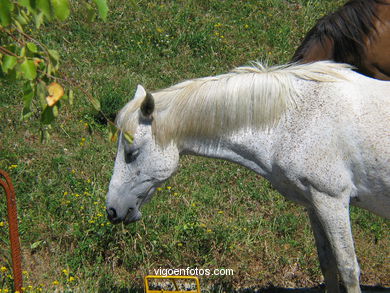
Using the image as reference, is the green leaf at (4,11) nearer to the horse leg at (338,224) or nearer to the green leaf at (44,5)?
the green leaf at (44,5)

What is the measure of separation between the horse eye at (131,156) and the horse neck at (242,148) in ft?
0.99

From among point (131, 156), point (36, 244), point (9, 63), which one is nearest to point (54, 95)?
point (9, 63)

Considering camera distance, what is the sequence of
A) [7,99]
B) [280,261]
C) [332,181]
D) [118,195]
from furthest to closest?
[7,99] → [280,261] → [118,195] → [332,181]

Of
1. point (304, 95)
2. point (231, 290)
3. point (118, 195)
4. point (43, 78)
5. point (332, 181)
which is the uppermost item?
point (43, 78)

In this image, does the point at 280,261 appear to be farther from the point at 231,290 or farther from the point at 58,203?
the point at 58,203

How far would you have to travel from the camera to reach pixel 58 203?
17.0ft

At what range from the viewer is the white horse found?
10.8 feet

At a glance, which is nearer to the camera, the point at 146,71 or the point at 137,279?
the point at 137,279

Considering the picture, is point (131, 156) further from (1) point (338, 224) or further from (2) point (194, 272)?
(2) point (194, 272)

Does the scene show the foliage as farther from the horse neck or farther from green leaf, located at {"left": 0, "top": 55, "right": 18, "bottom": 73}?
the horse neck

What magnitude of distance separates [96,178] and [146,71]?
8.44 ft

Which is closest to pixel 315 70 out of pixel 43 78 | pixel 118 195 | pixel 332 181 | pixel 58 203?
pixel 332 181

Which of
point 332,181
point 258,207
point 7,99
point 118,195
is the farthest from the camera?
point 7,99

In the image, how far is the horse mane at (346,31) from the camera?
13.8 feet
